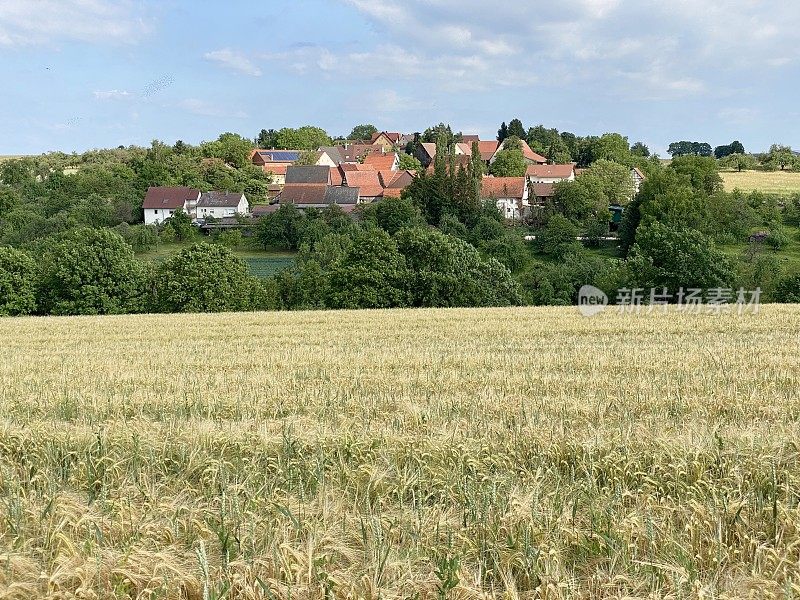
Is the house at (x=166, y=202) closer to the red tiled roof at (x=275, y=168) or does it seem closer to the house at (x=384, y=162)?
the red tiled roof at (x=275, y=168)

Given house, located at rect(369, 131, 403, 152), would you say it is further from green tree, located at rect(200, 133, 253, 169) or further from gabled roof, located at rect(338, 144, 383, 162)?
green tree, located at rect(200, 133, 253, 169)

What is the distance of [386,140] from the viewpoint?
186m

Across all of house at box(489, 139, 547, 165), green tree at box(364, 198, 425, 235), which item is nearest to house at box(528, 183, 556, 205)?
green tree at box(364, 198, 425, 235)

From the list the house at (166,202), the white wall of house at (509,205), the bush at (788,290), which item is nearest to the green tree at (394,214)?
the white wall of house at (509,205)

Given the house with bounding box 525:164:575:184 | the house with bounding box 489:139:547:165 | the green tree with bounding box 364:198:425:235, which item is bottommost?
the green tree with bounding box 364:198:425:235

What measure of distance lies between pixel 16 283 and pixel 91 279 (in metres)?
5.48

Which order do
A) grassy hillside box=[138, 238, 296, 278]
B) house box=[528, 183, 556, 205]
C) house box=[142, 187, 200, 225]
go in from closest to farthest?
grassy hillside box=[138, 238, 296, 278], house box=[142, 187, 200, 225], house box=[528, 183, 556, 205]

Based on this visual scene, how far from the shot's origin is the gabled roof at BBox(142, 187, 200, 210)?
92.9 m

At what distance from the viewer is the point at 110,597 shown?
365 cm

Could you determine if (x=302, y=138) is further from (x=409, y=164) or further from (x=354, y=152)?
(x=409, y=164)

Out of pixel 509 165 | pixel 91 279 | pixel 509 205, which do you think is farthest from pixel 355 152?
pixel 91 279

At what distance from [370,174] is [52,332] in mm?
97669

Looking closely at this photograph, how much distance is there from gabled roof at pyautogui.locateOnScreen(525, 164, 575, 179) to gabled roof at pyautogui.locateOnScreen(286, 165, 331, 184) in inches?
1435

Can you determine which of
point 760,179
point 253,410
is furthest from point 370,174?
point 253,410
